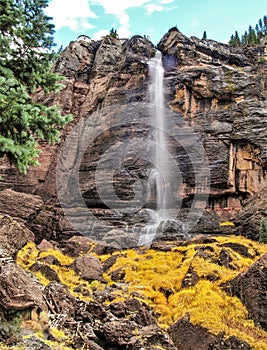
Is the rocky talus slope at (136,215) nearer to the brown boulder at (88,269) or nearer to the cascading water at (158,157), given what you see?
the brown boulder at (88,269)

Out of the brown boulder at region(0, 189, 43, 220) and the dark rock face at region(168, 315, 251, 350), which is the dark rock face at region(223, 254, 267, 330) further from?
the brown boulder at region(0, 189, 43, 220)

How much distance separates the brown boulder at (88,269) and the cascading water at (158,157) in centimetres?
1375

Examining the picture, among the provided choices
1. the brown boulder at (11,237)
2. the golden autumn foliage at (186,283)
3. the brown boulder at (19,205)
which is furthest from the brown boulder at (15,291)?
the brown boulder at (19,205)

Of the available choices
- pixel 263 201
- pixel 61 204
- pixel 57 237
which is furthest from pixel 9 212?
pixel 263 201

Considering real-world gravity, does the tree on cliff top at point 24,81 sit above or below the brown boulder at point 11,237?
above

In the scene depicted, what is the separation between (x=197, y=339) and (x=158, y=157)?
109 ft

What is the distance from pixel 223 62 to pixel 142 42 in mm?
12512

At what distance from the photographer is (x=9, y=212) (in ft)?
110

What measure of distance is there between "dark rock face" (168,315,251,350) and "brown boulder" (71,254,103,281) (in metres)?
8.04

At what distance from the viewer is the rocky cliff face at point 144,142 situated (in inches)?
1567

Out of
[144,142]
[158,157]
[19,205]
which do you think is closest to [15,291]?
[19,205]

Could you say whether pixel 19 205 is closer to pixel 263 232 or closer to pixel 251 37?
pixel 263 232

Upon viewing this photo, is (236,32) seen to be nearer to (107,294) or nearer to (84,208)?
(84,208)

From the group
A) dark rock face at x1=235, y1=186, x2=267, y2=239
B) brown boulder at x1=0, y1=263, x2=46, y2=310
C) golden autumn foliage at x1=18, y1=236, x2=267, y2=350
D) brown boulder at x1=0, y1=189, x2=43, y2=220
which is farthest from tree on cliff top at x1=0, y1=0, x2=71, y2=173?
brown boulder at x1=0, y1=189, x2=43, y2=220
